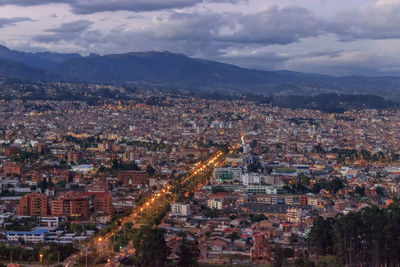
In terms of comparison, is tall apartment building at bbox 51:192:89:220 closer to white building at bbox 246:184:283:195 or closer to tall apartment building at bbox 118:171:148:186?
tall apartment building at bbox 118:171:148:186

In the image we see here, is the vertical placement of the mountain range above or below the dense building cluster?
above

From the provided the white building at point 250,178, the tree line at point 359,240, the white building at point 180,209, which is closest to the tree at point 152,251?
the tree line at point 359,240

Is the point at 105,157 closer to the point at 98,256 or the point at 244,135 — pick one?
the point at 244,135

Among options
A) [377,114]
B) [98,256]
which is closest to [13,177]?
[98,256]

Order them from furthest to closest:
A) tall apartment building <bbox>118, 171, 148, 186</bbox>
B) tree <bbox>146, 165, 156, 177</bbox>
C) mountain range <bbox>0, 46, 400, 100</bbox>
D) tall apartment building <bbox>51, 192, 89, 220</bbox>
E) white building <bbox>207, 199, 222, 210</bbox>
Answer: mountain range <bbox>0, 46, 400, 100</bbox>, tree <bbox>146, 165, 156, 177</bbox>, tall apartment building <bbox>118, 171, 148, 186</bbox>, white building <bbox>207, 199, 222, 210</bbox>, tall apartment building <bbox>51, 192, 89, 220</bbox>

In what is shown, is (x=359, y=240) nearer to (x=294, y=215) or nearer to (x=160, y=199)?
(x=294, y=215)

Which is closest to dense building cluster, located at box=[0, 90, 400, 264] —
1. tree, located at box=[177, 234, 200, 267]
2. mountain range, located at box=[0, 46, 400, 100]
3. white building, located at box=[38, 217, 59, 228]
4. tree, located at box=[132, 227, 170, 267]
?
white building, located at box=[38, 217, 59, 228]
